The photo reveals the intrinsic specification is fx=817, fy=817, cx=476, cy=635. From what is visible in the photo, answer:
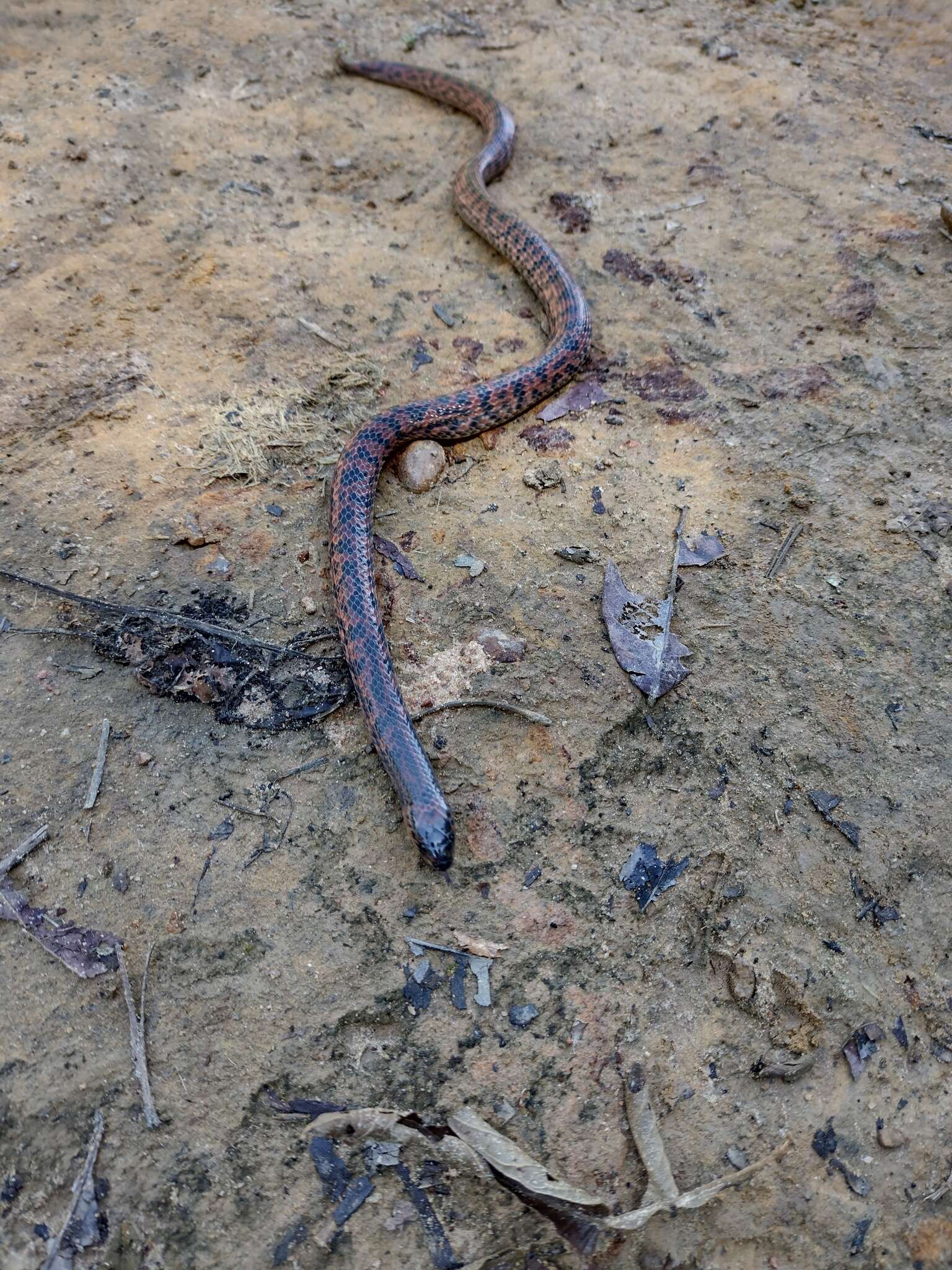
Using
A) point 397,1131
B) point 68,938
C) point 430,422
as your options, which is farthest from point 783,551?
point 68,938

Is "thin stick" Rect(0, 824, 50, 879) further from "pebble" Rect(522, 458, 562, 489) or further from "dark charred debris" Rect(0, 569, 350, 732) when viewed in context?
"pebble" Rect(522, 458, 562, 489)

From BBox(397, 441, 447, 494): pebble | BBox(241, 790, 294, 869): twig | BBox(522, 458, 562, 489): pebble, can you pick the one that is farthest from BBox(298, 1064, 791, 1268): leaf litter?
BBox(397, 441, 447, 494): pebble

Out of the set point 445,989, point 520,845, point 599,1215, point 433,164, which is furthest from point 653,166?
point 599,1215

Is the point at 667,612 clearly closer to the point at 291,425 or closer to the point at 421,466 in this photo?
the point at 421,466

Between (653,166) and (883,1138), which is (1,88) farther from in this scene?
(883,1138)

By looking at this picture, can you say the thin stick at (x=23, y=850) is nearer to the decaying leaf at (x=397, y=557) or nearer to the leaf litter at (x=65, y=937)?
the leaf litter at (x=65, y=937)

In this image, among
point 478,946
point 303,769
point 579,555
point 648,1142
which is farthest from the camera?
point 579,555
